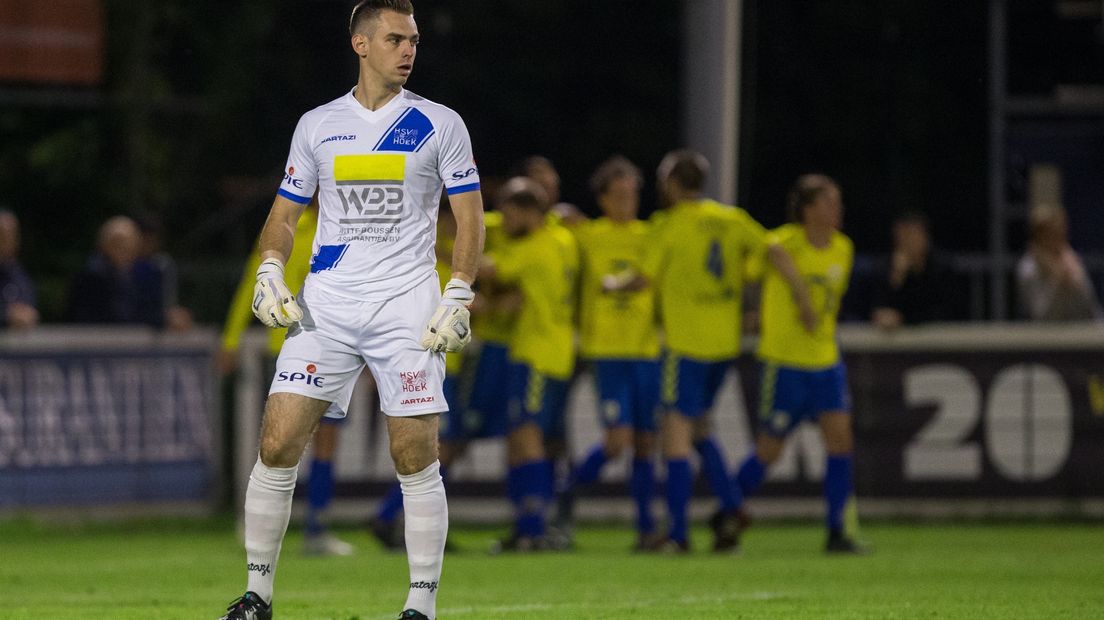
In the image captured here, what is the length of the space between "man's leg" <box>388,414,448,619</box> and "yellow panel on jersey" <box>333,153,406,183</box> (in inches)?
35.5

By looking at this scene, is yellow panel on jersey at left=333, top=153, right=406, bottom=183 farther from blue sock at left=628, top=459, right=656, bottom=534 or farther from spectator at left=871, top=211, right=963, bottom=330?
spectator at left=871, top=211, right=963, bottom=330

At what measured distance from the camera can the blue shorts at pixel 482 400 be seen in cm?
1295

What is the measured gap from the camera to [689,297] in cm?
1227

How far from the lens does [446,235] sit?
12.9 m

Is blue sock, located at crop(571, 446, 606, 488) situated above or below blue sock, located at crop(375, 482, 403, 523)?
above

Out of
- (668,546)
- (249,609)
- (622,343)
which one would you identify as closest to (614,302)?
(622,343)

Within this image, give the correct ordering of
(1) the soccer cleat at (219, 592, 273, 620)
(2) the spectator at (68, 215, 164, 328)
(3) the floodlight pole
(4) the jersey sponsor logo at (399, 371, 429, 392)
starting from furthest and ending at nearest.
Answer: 1. (2) the spectator at (68, 215, 164, 328)
2. (3) the floodlight pole
3. (4) the jersey sponsor logo at (399, 371, 429, 392)
4. (1) the soccer cleat at (219, 592, 273, 620)

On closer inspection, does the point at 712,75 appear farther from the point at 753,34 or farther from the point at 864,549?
the point at 753,34

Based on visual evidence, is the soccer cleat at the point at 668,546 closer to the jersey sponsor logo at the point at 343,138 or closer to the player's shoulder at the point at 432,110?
the player's shoulder at the point at 432,110

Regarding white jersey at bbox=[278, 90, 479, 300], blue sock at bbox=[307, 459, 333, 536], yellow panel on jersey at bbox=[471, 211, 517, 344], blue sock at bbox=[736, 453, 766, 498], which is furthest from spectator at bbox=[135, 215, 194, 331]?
white jersey at bbox=[278, 90, 479, 300]

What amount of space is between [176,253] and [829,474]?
1423cm

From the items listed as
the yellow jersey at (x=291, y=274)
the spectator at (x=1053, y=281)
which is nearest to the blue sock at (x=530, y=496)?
the yellow jersey at (x=291, y=274)

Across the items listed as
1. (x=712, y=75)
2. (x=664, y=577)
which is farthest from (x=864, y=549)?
(x=712, y=75)

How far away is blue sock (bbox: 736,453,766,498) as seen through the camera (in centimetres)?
1259
